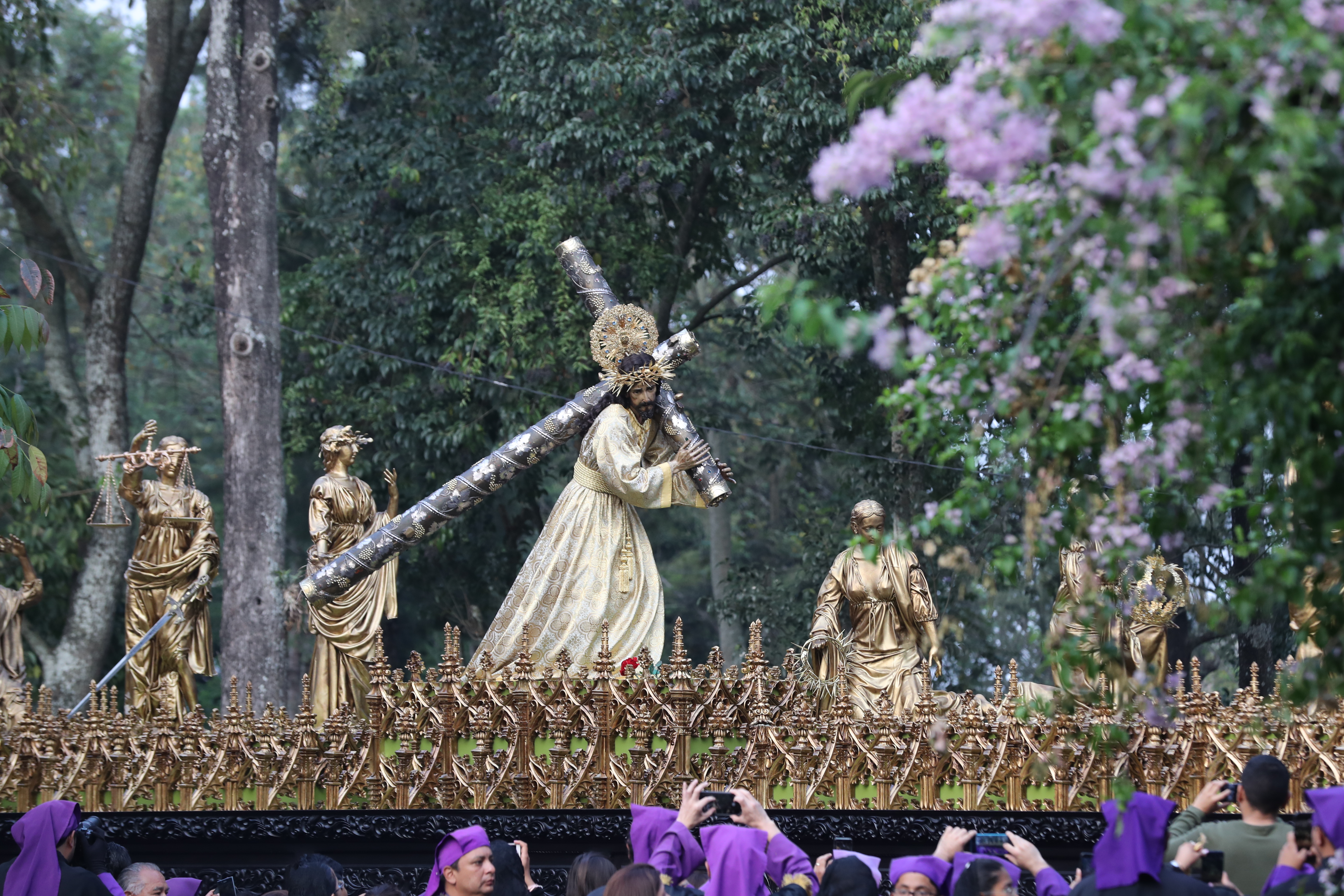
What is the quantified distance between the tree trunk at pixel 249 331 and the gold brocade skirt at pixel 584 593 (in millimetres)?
5438

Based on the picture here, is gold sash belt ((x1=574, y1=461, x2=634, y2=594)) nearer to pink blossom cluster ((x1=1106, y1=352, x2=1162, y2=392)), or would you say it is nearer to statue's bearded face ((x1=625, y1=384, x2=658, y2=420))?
→ statue's bearded face ((x1=625, y1=384, x2=658, y2=420))

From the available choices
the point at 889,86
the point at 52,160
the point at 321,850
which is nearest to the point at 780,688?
the point at 321,850

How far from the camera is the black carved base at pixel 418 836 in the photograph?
8148mm

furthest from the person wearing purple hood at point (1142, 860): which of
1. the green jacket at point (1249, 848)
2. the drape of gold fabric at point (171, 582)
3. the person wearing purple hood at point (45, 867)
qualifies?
the drape of gold fabric at point (171, 582)

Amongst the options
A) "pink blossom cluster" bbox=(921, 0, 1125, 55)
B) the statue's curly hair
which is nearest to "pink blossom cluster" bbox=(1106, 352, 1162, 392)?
"pink blossom cluster" bbox=(921, 0, 1125, 55)

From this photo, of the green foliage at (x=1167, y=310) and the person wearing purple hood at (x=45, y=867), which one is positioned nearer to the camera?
the green foliage at (x=1167, y=310)

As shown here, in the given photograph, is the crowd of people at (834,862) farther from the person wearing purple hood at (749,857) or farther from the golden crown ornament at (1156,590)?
the golden crown ornament at (1156,590)

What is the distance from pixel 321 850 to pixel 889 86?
585 centimetres

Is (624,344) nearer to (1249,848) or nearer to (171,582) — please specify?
(171,582)

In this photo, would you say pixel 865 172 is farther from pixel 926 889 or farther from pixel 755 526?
pixel 755 526

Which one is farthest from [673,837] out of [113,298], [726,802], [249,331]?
[113,298]

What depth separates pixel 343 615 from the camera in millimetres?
11234

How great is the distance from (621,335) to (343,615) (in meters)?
3.14

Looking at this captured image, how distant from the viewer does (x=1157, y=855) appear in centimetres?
428
